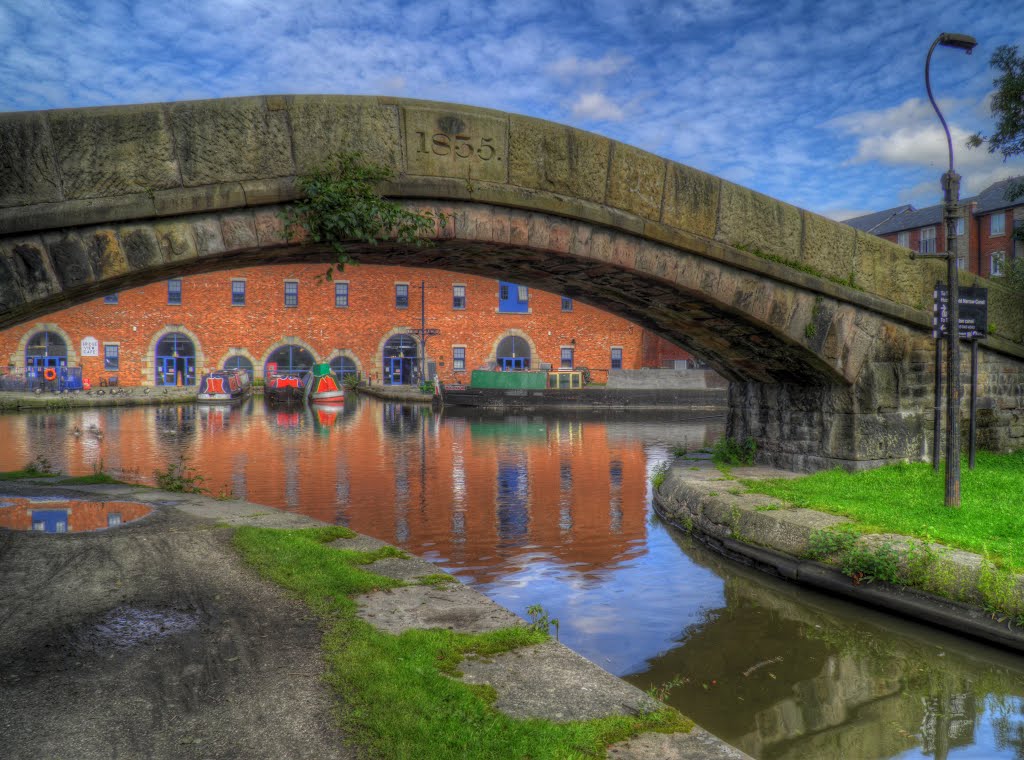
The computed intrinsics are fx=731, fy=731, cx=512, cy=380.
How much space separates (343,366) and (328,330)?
2028mm

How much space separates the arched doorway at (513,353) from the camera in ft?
129

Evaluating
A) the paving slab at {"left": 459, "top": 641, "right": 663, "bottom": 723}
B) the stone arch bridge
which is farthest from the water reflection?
the stone arch bridge

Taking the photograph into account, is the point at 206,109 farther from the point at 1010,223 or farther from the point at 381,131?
the point at 1010,223

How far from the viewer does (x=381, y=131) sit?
6.12 meters

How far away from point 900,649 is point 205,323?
37.2 meters

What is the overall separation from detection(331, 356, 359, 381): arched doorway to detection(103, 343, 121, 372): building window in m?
10.3

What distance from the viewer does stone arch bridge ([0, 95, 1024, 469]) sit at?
4.88 m

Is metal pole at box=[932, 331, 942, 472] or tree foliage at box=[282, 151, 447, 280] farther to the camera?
metal pole at box=[932, 331, 942, 472]

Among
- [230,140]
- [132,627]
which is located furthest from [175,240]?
[132,627]

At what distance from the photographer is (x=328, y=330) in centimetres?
3806

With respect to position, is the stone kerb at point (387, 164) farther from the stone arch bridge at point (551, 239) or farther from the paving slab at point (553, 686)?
the paving slab at point (553, 686)

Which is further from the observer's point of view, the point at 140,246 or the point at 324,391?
the point at 324,391

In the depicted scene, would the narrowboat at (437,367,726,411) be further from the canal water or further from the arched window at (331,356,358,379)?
the canal water

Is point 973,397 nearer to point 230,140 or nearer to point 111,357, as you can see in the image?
point 230,140
